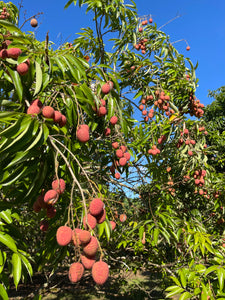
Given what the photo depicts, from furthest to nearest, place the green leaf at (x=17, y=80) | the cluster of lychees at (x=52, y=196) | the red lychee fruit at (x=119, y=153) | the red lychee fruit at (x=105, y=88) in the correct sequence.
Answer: the red lychee fruit at (x=119, y=153), the red lychee fruit at (x=105, y=88), the green leaf at (x=17, y=80), the cluster of lychees at (x=52, y=196)

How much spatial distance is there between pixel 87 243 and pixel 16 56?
793 mm

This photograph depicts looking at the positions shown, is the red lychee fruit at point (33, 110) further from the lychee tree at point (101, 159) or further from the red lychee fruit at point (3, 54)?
the red lychee fruit at point (3, 54)

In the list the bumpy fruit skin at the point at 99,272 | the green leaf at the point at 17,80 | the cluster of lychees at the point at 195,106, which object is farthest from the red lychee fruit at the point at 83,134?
the cluster of lychees at the point at 195,106

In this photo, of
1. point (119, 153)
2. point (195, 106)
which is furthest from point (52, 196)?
point (195, 106)

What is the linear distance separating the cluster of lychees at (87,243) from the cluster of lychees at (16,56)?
591 millimetres

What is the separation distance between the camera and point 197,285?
4.67ft

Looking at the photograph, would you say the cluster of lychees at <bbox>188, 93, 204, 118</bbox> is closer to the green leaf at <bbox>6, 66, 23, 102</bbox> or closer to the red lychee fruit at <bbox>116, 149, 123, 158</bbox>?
the red lychee fruit at <bbox>116, 149, 123, 158</bbox>

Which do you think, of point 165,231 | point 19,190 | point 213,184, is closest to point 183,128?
point 213,184

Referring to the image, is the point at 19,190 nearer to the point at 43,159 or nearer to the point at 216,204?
the point at 43,159

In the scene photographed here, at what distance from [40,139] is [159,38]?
9.71ft

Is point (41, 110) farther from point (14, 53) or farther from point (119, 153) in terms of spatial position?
point (119, 153)

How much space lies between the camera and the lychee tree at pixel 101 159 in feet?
2.71

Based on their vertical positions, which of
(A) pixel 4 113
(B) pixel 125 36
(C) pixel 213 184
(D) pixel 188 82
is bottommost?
(C) pixel 213 184

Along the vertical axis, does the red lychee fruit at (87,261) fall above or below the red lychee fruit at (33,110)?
below
